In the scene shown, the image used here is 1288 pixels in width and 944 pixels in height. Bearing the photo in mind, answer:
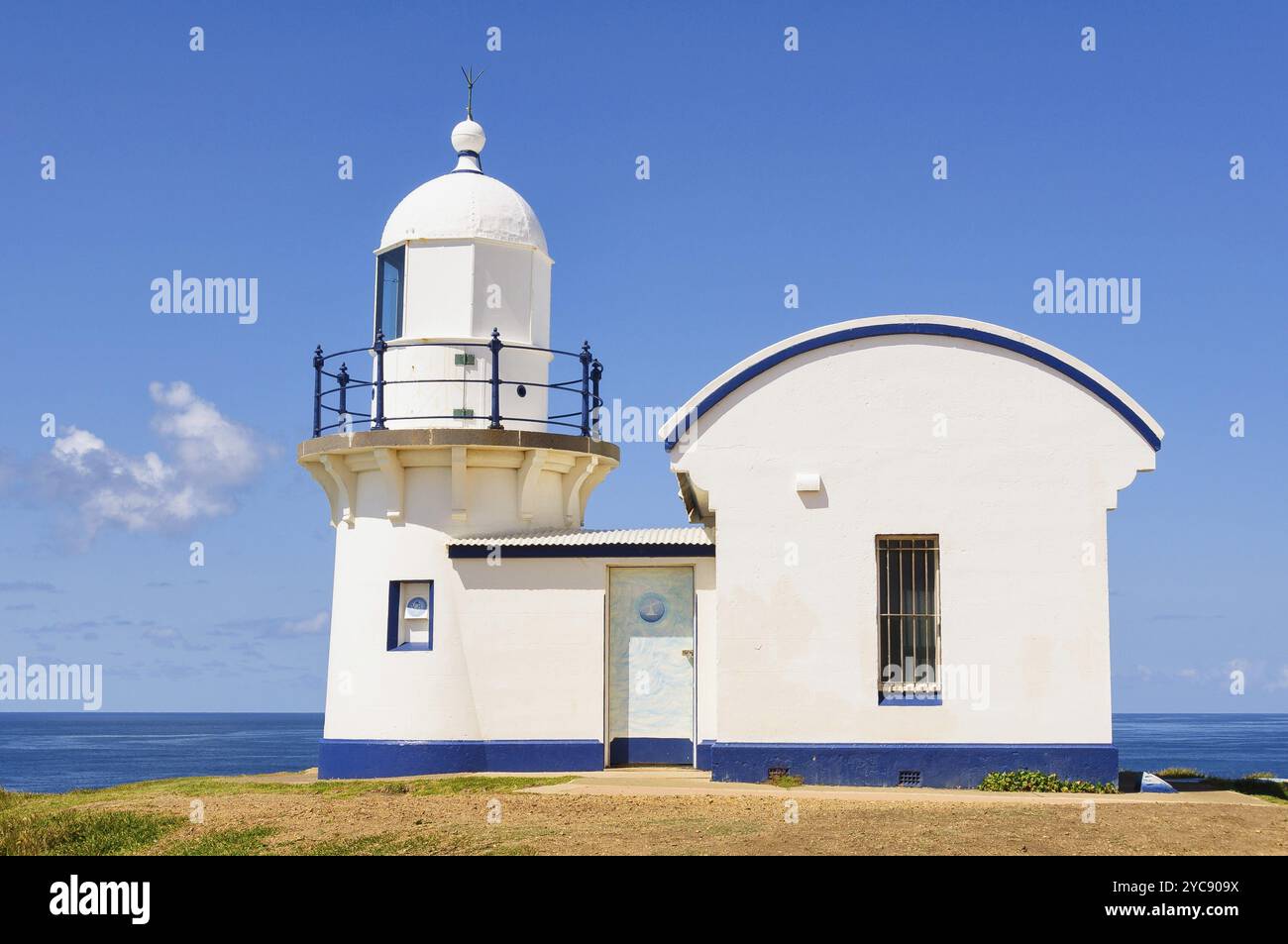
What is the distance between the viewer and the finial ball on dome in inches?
926

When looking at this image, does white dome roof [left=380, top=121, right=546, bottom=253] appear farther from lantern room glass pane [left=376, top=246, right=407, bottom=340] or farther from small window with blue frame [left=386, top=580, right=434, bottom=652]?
small window with blue frame [left=386, top=580, right=434, bottom=652]

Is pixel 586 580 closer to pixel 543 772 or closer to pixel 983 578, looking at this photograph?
pixel 543 772

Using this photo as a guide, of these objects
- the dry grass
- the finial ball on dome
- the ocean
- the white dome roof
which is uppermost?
the finial ball on dome

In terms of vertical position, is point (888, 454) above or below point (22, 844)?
Result: above

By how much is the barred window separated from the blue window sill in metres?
0.05

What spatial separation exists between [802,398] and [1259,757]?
77.9 metres

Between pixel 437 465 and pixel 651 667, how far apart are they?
4.24 meters

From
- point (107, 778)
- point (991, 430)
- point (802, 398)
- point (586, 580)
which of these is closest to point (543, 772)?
point (586, 580)

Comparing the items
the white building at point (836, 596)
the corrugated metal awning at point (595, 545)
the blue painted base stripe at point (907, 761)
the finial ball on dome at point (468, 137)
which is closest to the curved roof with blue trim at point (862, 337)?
the white building at point (836, 596)

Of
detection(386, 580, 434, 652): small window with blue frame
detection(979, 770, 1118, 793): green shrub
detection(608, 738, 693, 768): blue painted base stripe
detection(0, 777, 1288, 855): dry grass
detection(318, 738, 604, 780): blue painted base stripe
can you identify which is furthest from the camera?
detection(386, 580, 434, 652): small window with blue frame

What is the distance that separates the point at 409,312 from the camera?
22172mm

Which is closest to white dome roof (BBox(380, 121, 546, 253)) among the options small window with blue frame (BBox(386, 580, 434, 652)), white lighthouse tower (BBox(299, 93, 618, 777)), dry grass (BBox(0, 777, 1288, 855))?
white lighthouse tower (BBox(299, 93, 618, 777))

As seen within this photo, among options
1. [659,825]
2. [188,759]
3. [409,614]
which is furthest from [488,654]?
[188,759]
